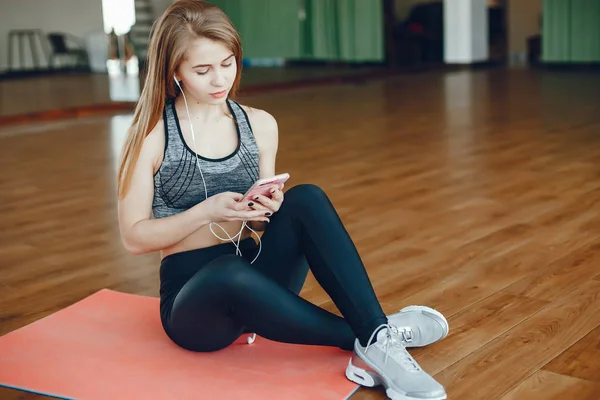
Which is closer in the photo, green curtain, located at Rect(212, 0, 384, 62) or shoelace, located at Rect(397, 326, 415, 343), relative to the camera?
shoelace, located at Rect(397, 326, 415, 343)

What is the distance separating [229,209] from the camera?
5.79ft

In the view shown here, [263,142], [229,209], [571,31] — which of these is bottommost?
[229,209]

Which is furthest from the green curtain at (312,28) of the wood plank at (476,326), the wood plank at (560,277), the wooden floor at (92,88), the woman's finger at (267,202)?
the woman's finger at (267,202)

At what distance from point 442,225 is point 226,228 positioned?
138cm

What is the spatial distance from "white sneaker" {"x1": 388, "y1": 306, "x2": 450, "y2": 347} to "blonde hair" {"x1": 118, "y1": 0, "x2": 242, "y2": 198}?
664 mm

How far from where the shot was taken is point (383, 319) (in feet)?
5.76

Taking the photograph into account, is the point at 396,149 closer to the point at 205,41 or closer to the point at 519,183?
the point at 519,183

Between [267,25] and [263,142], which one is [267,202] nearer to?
[263,142]

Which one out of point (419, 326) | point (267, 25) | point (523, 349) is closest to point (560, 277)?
point (523, 349)

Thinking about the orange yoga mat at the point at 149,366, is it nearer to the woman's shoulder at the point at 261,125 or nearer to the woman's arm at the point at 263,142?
the woman's arm at the point at 263,142

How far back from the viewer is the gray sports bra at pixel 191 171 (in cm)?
190

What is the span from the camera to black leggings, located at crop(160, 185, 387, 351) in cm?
173

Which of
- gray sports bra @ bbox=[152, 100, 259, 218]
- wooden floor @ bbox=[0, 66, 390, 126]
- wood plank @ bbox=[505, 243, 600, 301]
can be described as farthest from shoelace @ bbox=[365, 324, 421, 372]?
wooden floor @ bbox=[0, 66, 390, 126]

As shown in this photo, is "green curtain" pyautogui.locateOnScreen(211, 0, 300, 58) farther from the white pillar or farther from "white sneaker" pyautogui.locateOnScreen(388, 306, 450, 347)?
"white sneaker" pyautogui.locateOnScreen(388, 306, 450, 347)
